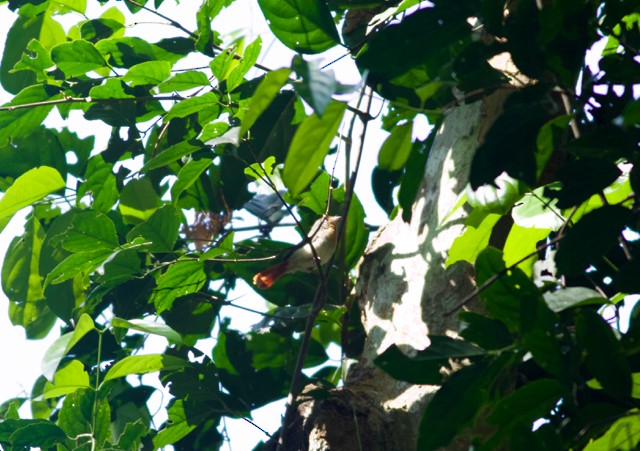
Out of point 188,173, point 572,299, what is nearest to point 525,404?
point 572,299

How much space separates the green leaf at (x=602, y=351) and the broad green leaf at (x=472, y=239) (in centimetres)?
43

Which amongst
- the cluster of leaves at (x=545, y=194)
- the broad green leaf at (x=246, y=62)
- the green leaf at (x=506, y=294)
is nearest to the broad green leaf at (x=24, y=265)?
the broad green leaf at (x=246, y=62)

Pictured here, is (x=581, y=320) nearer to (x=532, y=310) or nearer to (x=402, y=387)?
(x=532, y=310)

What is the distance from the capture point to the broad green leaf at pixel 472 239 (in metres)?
1.29

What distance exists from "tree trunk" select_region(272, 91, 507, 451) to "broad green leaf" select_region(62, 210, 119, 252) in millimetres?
581

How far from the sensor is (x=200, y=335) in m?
2.05

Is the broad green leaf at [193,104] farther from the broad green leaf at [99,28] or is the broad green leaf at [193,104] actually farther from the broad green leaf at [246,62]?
the broad green leaf at [99,28]

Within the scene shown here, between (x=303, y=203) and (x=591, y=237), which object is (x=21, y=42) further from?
(x=591, y=237)

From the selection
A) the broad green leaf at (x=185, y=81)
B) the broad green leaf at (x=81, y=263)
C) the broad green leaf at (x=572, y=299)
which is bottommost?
the broad green leaf at (x=572, y=299)

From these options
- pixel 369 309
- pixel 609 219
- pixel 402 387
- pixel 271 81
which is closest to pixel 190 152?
pixel 369 309

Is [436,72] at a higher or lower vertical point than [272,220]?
lower

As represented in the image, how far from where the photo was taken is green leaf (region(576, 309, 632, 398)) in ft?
2.82

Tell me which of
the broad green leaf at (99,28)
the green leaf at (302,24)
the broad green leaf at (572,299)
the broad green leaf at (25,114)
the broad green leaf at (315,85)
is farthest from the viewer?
the broad green leaf at (99,28)

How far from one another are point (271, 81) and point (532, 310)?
44 centimetres
